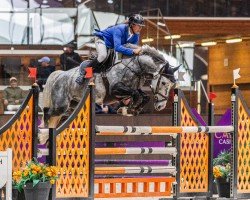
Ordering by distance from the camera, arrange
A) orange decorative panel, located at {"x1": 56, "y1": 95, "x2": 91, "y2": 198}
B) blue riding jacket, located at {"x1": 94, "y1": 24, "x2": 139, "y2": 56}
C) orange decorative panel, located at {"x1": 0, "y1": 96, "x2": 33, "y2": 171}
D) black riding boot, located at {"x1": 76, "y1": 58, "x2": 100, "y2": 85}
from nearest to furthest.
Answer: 1. orange decorative panel, located at {"x1": 0, "y1": 96, "x2": 33, "y2": 171}
2. orange decorative panel, located at {"x1": 56, "y1": 95, "x2": 91, "y2": 198}
3. blue riding jacket, located at {"x1": 94, "y1": 24, "x2": 139, "y2": 56}
4. black riding boot, located at {"x1": 76, "y1": 58, "x2": 100, "y2": 85}

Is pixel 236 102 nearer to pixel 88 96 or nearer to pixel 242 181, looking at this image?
pixel 242 181

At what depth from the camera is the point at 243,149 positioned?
1312cm

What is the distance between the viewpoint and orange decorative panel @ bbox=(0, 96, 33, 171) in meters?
10.9

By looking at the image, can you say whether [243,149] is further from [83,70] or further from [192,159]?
[83,70]

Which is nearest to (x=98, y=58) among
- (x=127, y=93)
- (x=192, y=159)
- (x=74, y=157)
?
(x=127, y=93)

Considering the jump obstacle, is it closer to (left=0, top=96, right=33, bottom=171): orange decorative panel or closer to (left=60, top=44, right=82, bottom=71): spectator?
(left=0, top=96, right=33, bottom=171): orange decorative panel

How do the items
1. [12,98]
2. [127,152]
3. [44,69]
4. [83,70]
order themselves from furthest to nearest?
[44,69] → [12,98] → [83,70] → [127,152]

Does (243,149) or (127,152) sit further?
(243,149)

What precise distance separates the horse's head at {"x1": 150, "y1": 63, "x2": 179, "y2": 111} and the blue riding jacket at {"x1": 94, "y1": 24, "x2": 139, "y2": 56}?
49 cm

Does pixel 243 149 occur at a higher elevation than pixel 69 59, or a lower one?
lower

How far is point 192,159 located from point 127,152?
3.88 feet

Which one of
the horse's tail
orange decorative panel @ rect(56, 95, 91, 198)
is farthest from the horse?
orange decorative panel @ rect(56, 95, 91, 198)

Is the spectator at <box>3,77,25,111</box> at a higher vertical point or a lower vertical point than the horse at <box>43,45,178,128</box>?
lower

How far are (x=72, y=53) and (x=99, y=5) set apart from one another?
2060mm
